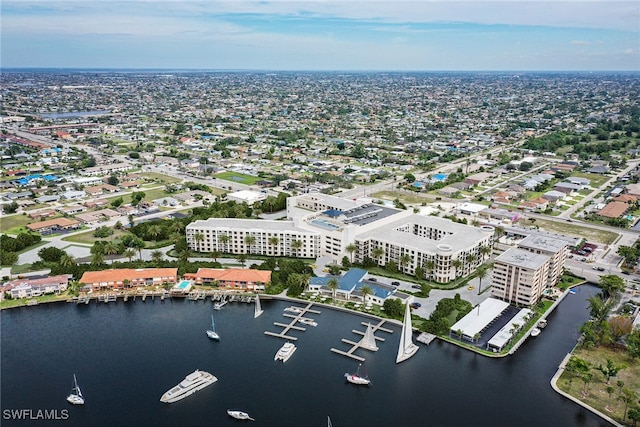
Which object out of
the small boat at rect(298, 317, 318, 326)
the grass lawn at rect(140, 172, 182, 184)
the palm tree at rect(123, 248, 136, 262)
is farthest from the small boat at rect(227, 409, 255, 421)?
the grass lawn at rect(140, 172, 182, 184)

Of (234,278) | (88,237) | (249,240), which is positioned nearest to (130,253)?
(88,237)

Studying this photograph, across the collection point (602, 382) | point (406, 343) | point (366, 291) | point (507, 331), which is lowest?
point (602, 382)

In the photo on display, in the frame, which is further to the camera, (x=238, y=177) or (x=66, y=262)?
(x=238, y=177)

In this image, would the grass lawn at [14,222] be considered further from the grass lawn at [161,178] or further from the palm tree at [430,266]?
the palm tree at [430,266]

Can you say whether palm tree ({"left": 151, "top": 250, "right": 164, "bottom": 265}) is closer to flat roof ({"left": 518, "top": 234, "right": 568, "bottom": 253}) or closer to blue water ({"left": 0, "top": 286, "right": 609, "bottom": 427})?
blue water ({"left": 0, "top": 286, "right": 609, "bottom": 427})

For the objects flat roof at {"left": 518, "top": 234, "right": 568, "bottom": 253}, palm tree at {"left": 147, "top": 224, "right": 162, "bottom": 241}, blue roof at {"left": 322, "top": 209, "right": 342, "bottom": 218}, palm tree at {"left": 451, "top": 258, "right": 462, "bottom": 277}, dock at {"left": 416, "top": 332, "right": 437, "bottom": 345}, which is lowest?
dock at {"left": 416, "top": 332, "right": 437, "bottom": 345}

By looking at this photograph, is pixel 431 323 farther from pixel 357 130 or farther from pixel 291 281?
pixel 357 130

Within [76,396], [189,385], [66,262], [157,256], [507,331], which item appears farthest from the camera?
[157,256]

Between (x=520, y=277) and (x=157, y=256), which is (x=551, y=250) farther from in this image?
(x=157, y=256)
